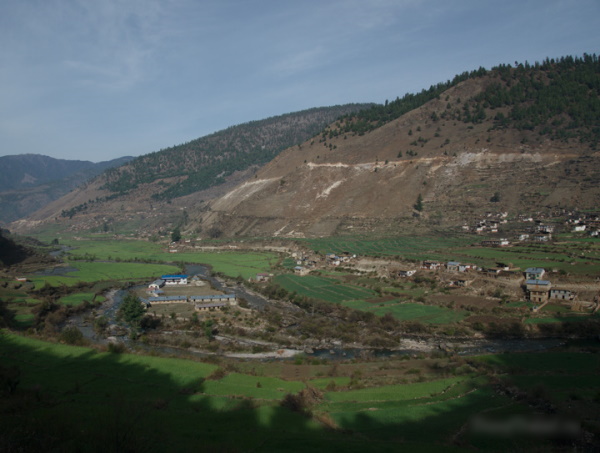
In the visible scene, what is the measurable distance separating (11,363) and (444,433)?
2009 cm

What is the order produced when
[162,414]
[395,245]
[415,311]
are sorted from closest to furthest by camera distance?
[162,414], [415,311], [395,245]

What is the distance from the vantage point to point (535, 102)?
99.7 metres

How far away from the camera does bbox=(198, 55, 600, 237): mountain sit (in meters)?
77.8

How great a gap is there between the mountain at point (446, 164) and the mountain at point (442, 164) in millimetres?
272

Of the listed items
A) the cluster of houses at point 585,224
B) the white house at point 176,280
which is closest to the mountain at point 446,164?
the cluster of houses at point 585,224

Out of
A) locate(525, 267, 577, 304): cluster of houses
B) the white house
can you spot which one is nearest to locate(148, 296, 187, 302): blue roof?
the white house

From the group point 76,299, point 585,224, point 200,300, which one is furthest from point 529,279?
point 76,299

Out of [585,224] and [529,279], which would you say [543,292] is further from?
[585,224]

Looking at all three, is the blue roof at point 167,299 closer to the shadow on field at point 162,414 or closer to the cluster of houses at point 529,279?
the shadow on field at point 162,414

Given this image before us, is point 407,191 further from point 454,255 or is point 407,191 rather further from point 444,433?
point 444,433

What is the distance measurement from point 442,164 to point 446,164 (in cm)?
84

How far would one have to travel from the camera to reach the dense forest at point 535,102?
291 ft

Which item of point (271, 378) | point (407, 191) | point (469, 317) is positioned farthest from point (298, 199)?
point (271, 378)

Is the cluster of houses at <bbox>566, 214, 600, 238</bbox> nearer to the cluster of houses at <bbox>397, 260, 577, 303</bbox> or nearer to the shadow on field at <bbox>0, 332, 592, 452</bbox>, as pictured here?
the cluster of houses at <bbox>397, 260, 577, 303</bbox>
